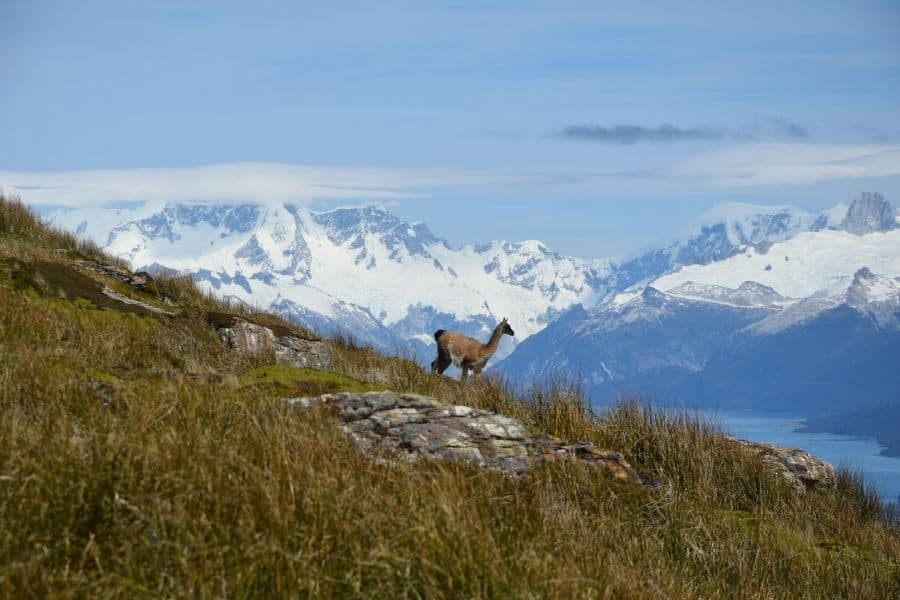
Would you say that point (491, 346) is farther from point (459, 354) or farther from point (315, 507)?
point (315, 507)

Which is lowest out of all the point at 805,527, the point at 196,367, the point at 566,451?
the point at 805,527

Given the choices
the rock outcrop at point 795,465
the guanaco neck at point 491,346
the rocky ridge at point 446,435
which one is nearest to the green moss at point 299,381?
the rocky ridge at point 446,435

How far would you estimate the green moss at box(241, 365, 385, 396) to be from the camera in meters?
10.1

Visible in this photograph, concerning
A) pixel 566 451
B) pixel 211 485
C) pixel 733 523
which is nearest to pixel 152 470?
pixel 211 485

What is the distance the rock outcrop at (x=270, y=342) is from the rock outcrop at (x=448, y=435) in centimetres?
597

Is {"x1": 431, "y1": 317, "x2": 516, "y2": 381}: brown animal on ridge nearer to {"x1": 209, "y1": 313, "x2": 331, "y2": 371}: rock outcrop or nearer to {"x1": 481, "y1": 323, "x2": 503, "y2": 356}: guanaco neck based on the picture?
{"x1": 481, "y1": 323, "x2": 503, "y2": 356}: guanaco neck

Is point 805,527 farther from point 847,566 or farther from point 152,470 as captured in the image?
point 152,470

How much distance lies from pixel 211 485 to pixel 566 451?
16.5 ft

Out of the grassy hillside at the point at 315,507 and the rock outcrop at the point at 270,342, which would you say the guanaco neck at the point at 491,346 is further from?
the grassy hillside at the point at 315,507

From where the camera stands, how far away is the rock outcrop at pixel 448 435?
29.1ft

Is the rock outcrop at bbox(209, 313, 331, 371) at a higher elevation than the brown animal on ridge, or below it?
higher

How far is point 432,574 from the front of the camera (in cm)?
521

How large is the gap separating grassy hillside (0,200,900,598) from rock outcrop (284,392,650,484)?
0.35 metres

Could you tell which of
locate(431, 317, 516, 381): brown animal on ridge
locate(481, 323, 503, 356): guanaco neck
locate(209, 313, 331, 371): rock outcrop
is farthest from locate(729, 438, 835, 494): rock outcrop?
locate(481, 323, 503, 356): guanaco neck
